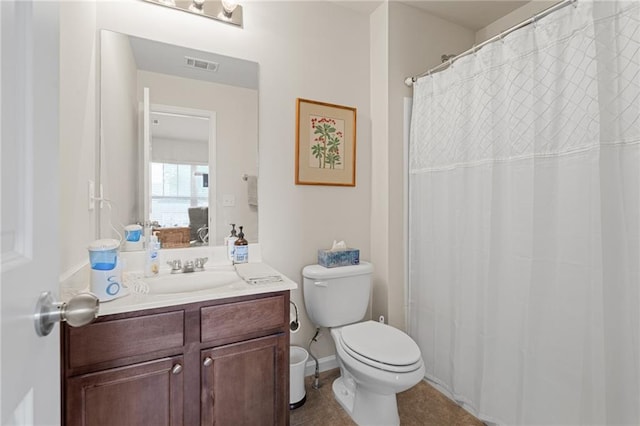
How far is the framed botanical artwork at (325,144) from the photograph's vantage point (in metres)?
2.01

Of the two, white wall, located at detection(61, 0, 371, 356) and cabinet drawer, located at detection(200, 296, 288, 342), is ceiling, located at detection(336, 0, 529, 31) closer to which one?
white wall, located at detection(61, 0, 371, 356)

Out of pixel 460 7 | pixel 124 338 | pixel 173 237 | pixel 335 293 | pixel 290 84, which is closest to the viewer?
pixel 124 338

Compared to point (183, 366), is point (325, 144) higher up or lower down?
higher up

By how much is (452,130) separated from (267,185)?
1158 millimetres

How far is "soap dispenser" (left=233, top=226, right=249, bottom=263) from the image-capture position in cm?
175

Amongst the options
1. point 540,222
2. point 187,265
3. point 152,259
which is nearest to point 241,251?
point 187,265

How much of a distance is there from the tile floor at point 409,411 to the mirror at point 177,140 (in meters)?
1.01

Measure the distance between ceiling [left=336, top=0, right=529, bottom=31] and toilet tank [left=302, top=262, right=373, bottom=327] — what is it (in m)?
1.77

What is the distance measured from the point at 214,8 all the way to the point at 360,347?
1.97 metres

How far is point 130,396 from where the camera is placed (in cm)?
111

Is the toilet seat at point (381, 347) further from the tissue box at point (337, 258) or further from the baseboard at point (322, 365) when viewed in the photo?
the baseboard at point (322, 365)

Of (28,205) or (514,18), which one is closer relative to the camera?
(28,205)

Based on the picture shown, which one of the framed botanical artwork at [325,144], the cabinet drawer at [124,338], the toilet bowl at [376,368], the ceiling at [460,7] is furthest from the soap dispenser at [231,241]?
the ceiling at [460,7]

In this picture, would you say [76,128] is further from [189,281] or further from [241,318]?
[241,318]
